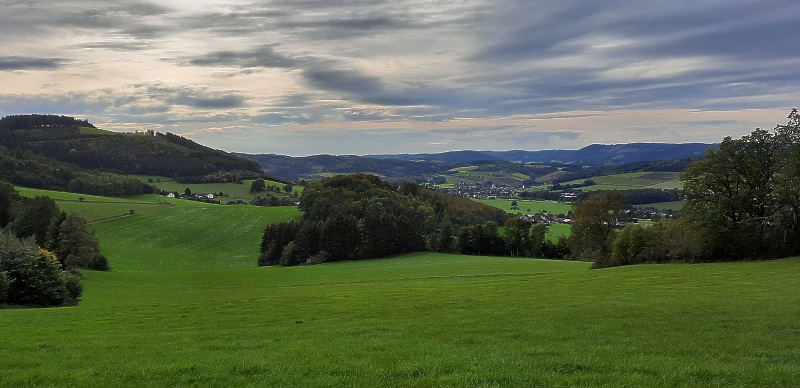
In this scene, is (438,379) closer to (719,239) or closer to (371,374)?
(371,374)

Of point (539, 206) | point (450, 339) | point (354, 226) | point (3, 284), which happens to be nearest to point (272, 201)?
point (354, 226)

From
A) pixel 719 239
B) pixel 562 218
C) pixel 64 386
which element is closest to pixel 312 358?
pixel 64 386

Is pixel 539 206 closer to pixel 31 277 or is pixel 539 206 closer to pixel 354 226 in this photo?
pixel 354 226

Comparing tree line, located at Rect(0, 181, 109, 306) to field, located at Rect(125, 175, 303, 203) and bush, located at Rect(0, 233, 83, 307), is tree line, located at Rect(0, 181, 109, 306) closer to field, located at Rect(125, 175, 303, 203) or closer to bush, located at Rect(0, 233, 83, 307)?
bush, located at Rect(0, 233, 83, 307)

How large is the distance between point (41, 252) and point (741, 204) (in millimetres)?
59388

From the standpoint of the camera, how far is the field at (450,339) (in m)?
10.9

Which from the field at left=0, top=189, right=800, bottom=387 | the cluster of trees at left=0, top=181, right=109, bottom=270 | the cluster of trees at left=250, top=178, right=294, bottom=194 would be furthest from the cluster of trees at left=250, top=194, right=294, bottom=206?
the field at left=0, top=189, right=800, bottom=387

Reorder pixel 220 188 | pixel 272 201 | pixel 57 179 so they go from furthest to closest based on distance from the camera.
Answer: pixel 220 188
pixel 272 201
pixel 57 179

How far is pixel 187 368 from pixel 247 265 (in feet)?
302

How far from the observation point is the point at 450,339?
15.5m

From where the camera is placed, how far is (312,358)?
1288cm

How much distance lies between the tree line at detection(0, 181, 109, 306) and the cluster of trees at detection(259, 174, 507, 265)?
110 ft

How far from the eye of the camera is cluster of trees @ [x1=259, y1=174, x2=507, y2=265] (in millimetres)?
98688

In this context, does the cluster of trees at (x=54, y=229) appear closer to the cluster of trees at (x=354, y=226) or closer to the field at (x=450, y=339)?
the cluster of trees at (x=354, y=226)
